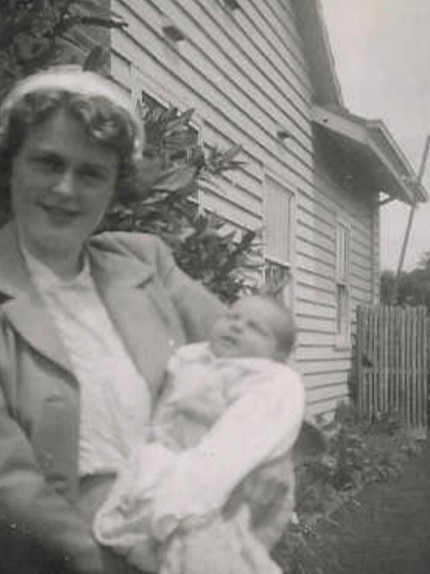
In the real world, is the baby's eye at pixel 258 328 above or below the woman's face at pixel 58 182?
below

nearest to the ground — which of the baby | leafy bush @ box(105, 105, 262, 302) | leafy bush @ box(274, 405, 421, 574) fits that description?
leafy bush @ box(274, 405, 421, 574)

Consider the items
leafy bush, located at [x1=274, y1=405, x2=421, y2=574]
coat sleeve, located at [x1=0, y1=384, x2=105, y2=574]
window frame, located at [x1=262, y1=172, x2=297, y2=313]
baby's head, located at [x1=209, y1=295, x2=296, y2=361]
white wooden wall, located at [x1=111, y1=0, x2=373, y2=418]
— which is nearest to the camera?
coat sleeve, located at [x1=0, y1=384, x2=105, y2=574]

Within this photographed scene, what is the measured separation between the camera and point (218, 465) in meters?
1.36

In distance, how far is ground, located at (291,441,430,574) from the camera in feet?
15.2

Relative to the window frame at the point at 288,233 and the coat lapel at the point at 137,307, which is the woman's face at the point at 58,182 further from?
the window frame at the point at 288,233

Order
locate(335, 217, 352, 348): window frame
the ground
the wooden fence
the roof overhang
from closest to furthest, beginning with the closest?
the ground, the roof overhang, locate(335, 217, 352, 348): window frame, the wooden fence

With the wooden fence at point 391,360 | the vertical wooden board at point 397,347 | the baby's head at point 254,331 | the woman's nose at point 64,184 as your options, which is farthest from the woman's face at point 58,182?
the vertical wooden board at point 397,347

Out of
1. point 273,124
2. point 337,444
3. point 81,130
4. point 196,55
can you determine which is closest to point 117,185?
point 81,130

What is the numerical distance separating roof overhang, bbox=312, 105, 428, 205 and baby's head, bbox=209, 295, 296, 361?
672 centimetres

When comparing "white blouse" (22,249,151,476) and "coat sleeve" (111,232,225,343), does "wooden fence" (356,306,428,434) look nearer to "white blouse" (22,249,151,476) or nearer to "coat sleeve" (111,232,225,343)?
"coat sleeve" (111,232,225,343)

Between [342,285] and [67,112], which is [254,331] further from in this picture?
[342,285]

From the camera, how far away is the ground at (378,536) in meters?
4.64

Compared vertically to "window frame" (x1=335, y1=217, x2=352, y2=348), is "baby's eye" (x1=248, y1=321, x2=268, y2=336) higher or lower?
lower

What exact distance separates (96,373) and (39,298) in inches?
4.7
